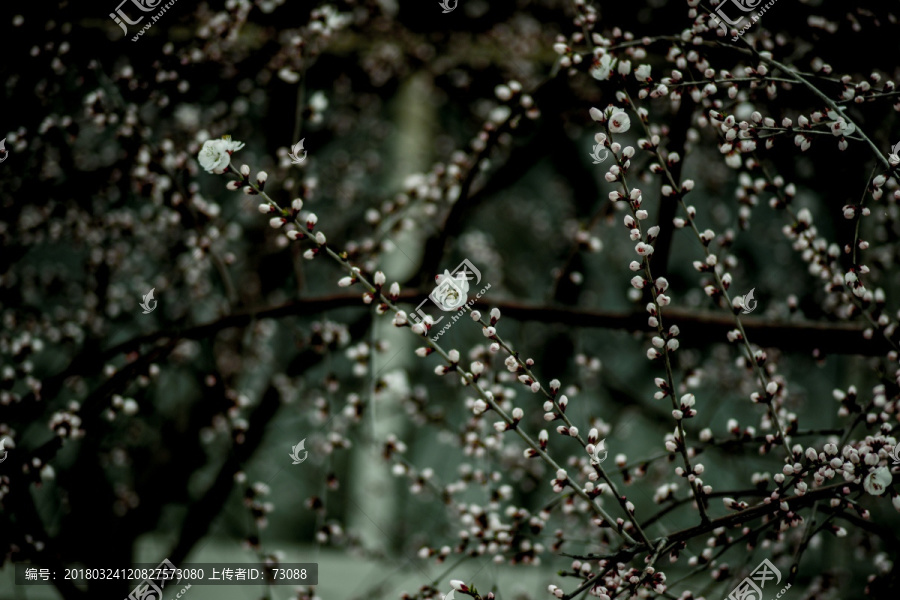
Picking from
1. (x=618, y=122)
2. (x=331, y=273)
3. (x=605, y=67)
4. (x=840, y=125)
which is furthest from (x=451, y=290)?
(x=331, y=273)

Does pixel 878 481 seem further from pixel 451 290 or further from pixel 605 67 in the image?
pixel 605 67

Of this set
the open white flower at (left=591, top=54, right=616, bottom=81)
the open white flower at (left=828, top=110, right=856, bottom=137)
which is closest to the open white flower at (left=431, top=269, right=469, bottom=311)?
the open white flower at (left=591, top=54, right=616, bottom=81)

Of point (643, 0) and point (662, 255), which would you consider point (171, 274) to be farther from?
point (643, 0)

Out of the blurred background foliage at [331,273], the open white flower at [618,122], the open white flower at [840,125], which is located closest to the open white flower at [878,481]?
the blurred background foliage at [331,273]

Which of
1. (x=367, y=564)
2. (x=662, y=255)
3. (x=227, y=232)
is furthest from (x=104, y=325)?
(x=662, y=255)

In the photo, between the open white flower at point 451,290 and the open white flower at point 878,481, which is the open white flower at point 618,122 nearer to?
the open white flower at point 451,290
